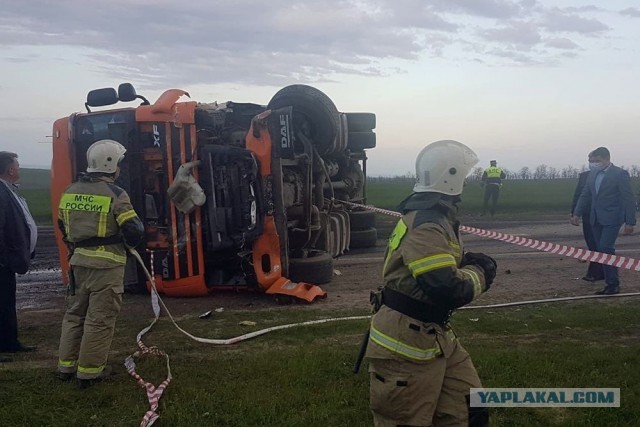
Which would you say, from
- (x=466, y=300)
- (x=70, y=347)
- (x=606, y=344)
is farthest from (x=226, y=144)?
(x=466, y=300)

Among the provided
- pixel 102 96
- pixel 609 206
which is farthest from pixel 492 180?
pixel 102 96

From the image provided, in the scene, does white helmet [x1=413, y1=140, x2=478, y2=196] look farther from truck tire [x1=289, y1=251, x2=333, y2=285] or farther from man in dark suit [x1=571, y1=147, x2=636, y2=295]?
man in dark suit [x1=571, y1=147, x2=636, y2=295]

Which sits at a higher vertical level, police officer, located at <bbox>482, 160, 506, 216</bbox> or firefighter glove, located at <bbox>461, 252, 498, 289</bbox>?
firefighter glove, located at <bbox>461, 252, 498, 289</bbox>

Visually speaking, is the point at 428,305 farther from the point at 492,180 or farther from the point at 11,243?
the point at 492,180

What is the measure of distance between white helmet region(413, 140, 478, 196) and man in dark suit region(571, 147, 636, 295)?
5.13m

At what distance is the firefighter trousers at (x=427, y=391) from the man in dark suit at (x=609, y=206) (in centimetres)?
514

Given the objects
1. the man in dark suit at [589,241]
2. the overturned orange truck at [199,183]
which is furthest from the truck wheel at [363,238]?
the man in dark suit at [589,241]

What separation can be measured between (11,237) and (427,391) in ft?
13.7

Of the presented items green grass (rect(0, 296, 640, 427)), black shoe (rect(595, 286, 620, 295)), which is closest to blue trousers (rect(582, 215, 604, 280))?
black shoe (rect(595, 286, 620, 295))

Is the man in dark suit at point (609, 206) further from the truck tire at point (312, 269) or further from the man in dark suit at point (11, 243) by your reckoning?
the man in dark suit at point (11, 243)

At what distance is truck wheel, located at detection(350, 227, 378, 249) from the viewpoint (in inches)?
439

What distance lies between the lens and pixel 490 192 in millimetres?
18344

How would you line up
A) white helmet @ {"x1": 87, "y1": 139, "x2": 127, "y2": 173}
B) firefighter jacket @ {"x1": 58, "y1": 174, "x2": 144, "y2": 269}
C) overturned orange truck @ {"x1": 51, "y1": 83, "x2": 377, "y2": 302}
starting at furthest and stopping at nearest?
overturned orange truck @ {"x1": 51, "y1": 83, "x2": 377, "y2": 302}
white helmet @ {"x1": 87, "y1": 139, "x2": 127, "y2": 173}
firefighter jacket @ {"x1": 58, "y1": 174, "x2": 144, "y2": 269}

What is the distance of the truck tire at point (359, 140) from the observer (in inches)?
400
